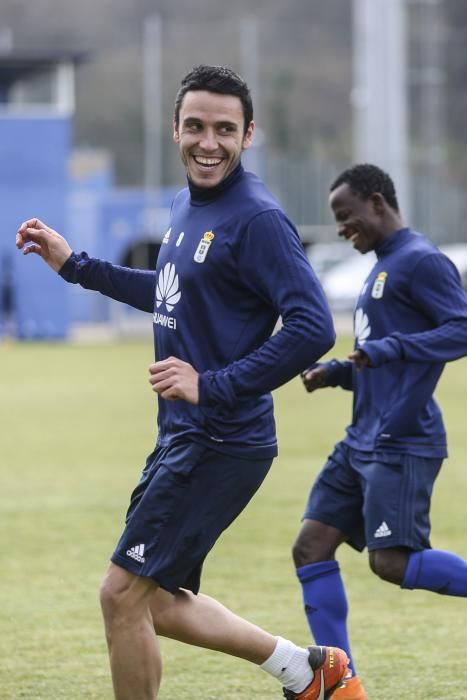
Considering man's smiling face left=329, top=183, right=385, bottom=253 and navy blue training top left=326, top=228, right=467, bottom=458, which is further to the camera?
man's smiling face left=329, top=183, right=385, bottom=253

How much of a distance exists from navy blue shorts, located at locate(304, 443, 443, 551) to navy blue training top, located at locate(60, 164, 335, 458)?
1.06 m

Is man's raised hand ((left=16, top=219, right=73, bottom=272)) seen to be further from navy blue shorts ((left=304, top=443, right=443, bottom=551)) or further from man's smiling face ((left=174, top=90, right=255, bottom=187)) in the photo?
navy blue shorts ((left=304, top=443, right=443, bottom=551))

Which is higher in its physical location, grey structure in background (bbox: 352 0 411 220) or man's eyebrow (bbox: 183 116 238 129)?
man's eyebrow (bbox: 183 116 238 129)

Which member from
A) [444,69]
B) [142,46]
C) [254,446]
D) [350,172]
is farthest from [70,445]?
[142,46]

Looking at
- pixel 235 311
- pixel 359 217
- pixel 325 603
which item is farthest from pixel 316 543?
pixel 235 311

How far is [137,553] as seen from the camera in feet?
15.3

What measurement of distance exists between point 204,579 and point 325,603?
2.59 metres

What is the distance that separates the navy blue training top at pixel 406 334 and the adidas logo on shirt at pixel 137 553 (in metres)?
1.49

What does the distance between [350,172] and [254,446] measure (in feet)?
6.00

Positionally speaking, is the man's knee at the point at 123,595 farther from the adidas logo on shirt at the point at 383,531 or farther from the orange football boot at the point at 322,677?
the adidas logo on shirt at the point at 383,531

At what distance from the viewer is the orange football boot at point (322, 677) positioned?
5.28 meters

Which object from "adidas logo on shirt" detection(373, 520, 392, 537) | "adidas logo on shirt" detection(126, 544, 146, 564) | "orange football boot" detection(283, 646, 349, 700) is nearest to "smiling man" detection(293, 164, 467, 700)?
"adidas logo on shirt" detection(373, 520, 392, 537)

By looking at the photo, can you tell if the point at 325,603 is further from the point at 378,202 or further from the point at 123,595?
the point at 378,202

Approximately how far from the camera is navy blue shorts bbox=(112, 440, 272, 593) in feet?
15.3
